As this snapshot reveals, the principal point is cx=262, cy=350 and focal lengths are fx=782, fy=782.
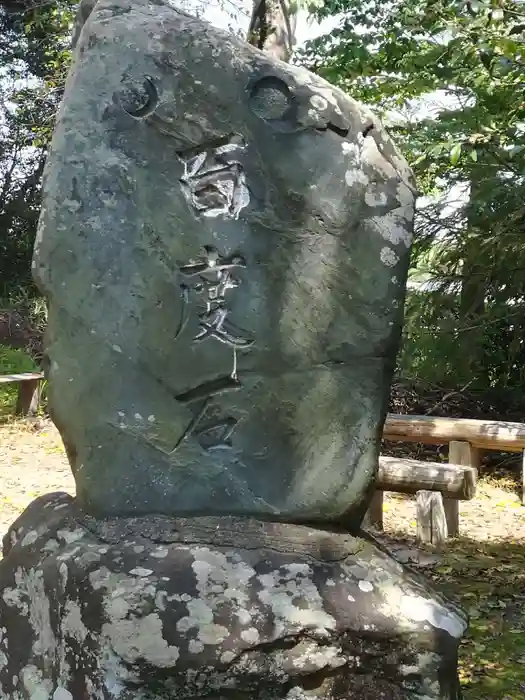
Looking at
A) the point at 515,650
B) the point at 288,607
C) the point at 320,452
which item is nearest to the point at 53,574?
the point at 288,607

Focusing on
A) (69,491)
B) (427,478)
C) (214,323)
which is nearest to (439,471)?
(427,478)

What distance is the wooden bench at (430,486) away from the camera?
5.24 m

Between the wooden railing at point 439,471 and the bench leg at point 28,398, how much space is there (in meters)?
5.00

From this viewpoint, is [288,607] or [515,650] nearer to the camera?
[288,607]

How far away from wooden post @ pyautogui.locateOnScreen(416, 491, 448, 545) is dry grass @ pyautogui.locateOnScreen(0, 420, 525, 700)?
11 cm

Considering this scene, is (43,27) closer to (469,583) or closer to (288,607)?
(469,583)

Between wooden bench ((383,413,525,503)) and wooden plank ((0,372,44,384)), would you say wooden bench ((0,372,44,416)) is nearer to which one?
wooden plank ((0,372,44,384))

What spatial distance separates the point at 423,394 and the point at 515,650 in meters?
4.66

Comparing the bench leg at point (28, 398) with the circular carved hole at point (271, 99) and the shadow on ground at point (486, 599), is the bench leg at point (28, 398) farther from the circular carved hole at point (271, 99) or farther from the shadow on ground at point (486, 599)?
the circular carved hole at point (271, 99)

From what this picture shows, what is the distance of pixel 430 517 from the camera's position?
17.5 feet

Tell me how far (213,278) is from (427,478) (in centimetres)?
342

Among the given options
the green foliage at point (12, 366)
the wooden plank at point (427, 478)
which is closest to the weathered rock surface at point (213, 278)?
the wooden plank at point (427, 478)

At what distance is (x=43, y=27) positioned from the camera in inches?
453

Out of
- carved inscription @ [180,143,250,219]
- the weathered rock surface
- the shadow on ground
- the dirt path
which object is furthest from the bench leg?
carved inscription @ [180,143,250,219]
